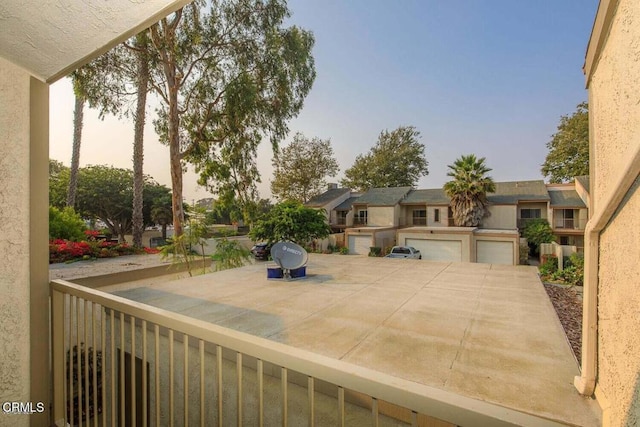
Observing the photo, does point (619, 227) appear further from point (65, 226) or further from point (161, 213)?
point (161, 213)

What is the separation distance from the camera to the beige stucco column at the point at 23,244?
199 cm

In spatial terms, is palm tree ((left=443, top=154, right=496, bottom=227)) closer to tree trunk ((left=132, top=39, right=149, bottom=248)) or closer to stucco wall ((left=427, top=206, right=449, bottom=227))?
stucco wall ((left=427, top=206, right=449, bottom=227))

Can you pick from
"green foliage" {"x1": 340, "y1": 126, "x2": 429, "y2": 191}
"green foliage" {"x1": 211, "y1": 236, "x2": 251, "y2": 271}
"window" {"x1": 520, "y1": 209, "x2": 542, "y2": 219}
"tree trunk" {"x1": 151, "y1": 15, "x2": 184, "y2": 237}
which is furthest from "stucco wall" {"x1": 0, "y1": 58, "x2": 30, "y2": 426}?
"green foliage" {"x1": 340, "y1": 126, "x2": 429, "y2": 191}

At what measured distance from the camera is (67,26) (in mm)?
1552

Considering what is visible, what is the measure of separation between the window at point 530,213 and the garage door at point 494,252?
6.67 m

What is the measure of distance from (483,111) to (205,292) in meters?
20.5

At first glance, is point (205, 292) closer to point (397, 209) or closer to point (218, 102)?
point (218, 102)

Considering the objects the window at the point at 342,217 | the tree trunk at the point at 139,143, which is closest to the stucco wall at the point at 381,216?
the window at the point at 342,217

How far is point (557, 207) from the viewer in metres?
18.8

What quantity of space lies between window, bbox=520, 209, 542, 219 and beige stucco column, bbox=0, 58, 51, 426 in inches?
952

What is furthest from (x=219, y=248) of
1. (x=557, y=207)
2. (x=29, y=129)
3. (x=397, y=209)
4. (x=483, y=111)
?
(x=557, y=207)

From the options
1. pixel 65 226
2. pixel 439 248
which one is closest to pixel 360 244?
pixel 439 248

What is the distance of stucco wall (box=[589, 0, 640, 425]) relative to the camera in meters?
1.08

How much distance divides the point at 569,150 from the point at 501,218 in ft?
30.2
